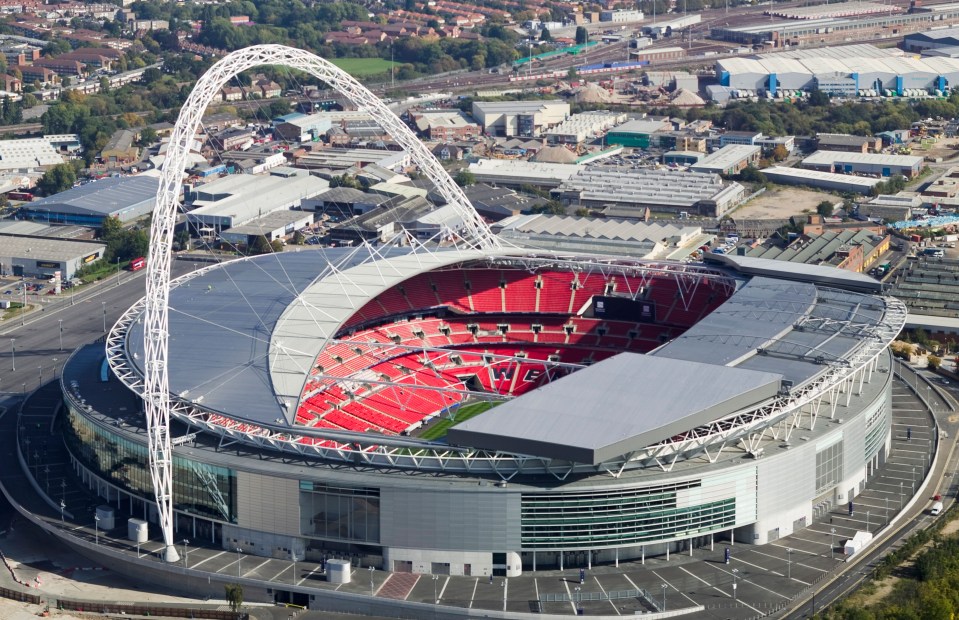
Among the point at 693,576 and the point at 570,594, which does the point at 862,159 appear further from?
the point at 570,594

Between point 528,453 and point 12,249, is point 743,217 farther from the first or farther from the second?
point 528,453

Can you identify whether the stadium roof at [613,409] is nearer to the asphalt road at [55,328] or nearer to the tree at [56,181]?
the asphalt road at [55,328]

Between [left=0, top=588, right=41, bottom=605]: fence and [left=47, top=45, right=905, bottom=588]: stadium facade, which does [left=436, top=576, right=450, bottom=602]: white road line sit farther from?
[left=0, top=588, right=41, bottom=605]: fence

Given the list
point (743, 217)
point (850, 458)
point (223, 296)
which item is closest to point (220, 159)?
point (743, 217)

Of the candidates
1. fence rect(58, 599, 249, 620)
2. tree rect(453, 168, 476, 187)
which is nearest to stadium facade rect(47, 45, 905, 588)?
fence rect(58, 599, 249, 620)

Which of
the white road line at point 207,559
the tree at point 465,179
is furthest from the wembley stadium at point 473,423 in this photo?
the tree at point 465,179
